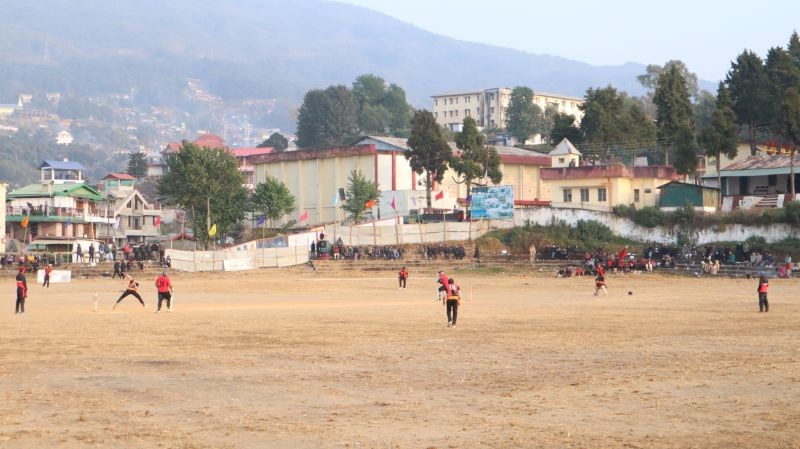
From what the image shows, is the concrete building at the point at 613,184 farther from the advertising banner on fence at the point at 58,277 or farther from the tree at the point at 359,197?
the advertising banner on fence at the point at 58,277

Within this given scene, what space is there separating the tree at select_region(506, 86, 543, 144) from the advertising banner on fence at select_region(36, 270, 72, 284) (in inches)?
3967

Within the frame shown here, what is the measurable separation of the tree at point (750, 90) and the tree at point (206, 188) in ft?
129

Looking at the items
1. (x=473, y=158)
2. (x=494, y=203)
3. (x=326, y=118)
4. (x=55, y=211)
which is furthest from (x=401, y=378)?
(x=326, y=118)

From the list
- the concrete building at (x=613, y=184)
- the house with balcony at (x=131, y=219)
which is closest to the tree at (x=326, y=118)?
the house with balcony at (x=131, y=219)

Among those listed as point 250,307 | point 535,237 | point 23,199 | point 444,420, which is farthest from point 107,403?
point 23,199

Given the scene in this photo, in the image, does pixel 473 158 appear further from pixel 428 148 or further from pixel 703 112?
pixel 703 112

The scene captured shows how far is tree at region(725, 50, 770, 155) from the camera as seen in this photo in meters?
87.2

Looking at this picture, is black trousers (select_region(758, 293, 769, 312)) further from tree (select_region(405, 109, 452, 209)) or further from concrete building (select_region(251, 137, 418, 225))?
concrete building (select_region(251, 137, 418, 225))

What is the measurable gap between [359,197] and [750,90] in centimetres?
3119

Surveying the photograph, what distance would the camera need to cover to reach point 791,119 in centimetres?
7031

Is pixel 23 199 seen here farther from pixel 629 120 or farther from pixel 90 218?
pixel 629 120

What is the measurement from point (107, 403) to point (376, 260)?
53.7 metres

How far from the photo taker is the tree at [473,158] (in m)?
83.9

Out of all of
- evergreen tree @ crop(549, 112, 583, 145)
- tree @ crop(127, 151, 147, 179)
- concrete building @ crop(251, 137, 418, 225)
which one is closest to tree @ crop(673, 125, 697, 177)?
evergreen tree @ crop(549, 112, 583, 145)
